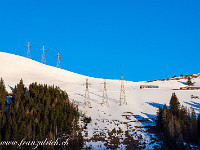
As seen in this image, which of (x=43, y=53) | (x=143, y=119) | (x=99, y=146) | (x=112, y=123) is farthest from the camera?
(x=43, y=53)

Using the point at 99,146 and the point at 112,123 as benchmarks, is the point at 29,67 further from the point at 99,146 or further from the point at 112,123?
the point at 99,146

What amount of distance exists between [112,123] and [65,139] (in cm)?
914

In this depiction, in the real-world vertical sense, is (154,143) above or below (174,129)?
below

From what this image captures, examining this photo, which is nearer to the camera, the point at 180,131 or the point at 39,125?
the point at 39,125

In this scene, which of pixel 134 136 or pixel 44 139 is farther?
pixel 134 136

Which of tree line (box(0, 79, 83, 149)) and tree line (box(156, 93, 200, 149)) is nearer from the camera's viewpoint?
tree line (box(0, 79, 83, 149))

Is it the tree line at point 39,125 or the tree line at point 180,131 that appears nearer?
the tree line at point 39,125

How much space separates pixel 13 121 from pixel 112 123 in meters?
14.6

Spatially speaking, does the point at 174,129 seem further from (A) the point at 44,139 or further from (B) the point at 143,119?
(A) the point at 44,139

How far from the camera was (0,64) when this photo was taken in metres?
70.6

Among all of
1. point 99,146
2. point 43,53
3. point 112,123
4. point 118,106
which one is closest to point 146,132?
point 112,123

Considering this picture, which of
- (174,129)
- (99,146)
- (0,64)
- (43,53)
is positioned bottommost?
(99,146)

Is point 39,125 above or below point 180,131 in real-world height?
above

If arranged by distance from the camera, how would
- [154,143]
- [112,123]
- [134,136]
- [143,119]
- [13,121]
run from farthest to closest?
1. [143,119]
2. [112,123]
3. [134,136]
4. [154,143]
5. [13,121]
